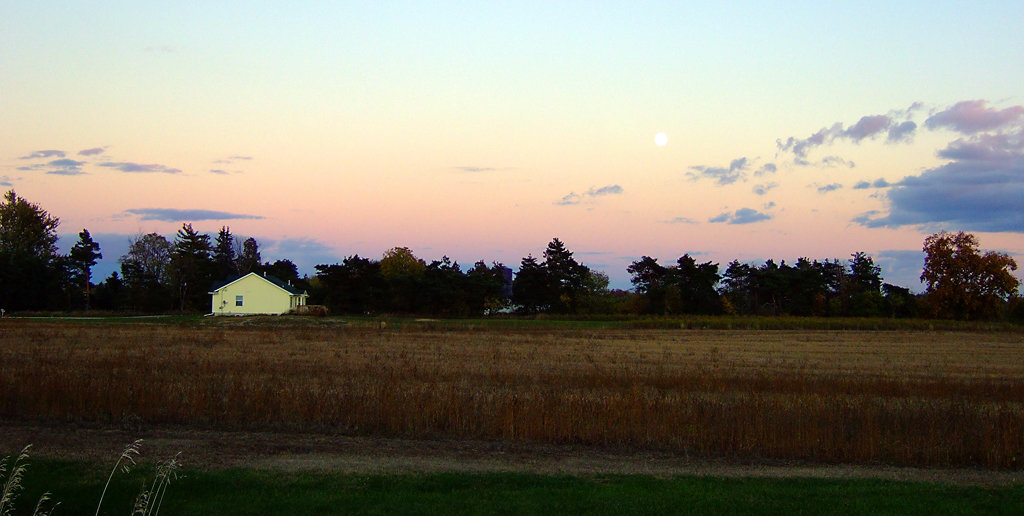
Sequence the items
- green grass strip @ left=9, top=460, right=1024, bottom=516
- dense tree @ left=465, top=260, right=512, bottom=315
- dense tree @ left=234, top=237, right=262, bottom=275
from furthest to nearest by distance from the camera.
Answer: dense tree @ left=234, top=237, right=262, bottom=275, dense tree @ left=465, top=260, right=512, bottom=315, green grass strip @ left=9, top=460, right=1024, bottom=516

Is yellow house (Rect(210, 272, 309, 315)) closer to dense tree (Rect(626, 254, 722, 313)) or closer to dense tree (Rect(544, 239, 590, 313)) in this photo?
dense tree (Rect(544, 239, 590, 313))

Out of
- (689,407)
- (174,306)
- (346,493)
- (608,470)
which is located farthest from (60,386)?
(174,306)

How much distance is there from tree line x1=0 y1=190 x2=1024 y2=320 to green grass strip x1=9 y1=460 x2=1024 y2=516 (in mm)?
70534

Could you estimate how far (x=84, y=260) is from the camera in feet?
307

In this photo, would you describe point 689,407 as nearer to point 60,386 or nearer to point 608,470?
point 608,470

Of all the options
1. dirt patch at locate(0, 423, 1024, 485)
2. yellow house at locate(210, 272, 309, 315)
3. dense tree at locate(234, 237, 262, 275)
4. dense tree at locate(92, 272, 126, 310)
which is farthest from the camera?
dense tree at locate(234, 237, 262, 275)

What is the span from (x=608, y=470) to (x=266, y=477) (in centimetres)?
474

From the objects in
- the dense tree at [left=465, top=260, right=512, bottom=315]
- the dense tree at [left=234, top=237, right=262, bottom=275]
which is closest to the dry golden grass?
the dense tree at [left=465, top=260, right=512, bottom=315]

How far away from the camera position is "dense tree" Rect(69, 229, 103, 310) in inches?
3597

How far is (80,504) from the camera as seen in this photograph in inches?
340

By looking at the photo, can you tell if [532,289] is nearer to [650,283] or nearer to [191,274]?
[650,283]

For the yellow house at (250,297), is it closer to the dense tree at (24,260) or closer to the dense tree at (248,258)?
the dense tree at (24,260)

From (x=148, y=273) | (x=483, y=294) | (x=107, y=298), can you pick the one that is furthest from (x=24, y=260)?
(x=483, y=294)

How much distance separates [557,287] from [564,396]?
69.6 metres
